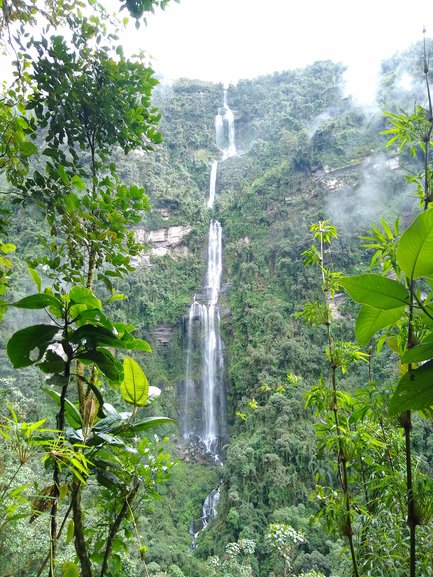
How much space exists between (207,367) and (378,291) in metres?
17.3

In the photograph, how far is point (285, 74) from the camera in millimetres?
32625

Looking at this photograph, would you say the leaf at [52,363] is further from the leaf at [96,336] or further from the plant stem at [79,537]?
the plant stem at [79,537]

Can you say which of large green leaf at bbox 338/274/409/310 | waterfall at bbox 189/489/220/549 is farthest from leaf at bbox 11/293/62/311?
waterfall at bbox 189/489/220/549

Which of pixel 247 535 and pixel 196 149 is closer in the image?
pixel 247 535

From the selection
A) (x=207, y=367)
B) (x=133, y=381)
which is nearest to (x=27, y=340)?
(x=133, y=381)

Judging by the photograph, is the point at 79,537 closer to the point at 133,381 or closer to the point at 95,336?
the point at 133,381

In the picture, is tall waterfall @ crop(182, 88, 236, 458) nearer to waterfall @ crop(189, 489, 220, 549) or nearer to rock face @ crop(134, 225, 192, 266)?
rock face @ crop(134, 225, 192, 266)

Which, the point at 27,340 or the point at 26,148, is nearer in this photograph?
the point at 27,340

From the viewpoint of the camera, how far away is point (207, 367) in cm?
1731

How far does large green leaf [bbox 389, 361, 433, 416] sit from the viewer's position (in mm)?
458

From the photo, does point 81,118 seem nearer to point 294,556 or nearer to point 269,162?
point 294,556

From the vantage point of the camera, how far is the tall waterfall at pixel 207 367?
51.8ft

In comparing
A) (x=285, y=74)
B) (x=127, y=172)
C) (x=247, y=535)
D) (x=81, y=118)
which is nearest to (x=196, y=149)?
(x=127, y=172)

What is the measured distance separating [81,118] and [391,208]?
18.9 metres
